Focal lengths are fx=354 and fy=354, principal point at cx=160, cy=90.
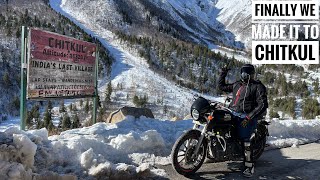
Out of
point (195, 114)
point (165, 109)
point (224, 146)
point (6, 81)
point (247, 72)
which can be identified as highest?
point (6, 81)

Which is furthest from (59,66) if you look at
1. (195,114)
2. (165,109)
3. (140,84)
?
(140,84)

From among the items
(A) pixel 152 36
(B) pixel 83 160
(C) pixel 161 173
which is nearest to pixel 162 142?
(C) pixel 161 173

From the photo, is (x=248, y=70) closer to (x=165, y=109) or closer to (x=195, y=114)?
(x=195, y=114)

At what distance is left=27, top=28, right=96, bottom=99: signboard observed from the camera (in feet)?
24.1

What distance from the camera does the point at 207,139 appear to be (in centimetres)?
559

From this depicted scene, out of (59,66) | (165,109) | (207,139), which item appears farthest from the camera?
(165,109)

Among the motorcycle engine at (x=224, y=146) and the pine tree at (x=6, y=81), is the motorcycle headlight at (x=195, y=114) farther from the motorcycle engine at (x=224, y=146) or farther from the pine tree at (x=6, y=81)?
the pine tree at (x=6, y=81)

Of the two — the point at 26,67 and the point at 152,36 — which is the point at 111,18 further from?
the point at 26,67

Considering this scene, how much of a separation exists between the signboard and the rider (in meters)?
3.82

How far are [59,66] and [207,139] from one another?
4180 mm

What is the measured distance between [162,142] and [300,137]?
4454 millimetres

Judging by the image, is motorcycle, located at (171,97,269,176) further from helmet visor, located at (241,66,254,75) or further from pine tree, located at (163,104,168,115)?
pine tree, located at (163,104,168,115)

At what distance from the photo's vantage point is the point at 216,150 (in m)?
5.68

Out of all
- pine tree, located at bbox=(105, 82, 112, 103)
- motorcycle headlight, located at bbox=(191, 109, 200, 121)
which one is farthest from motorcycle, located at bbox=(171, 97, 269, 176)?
pine tree, located at bbox=(105, 82, 112, 103)
